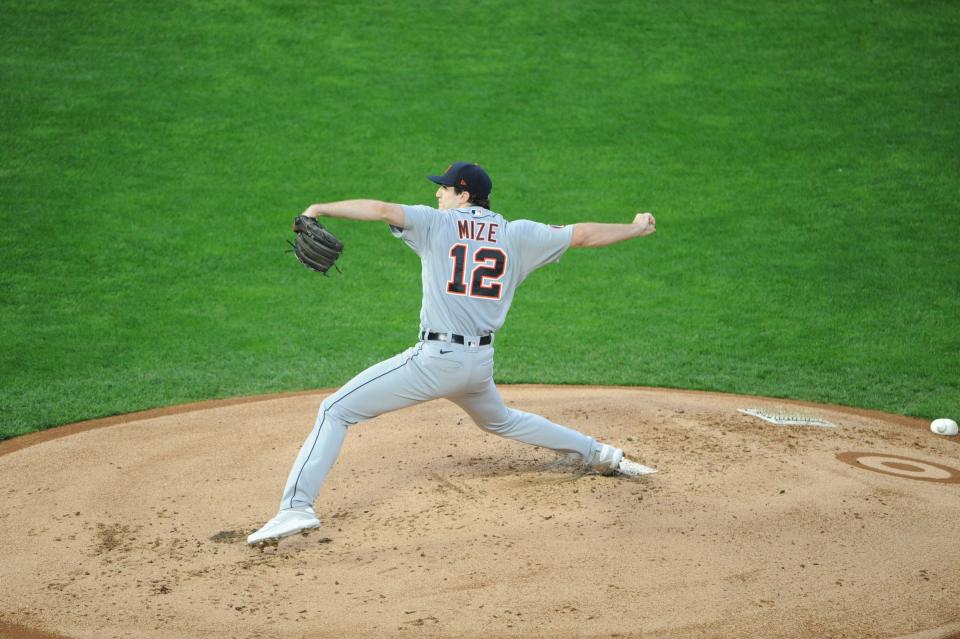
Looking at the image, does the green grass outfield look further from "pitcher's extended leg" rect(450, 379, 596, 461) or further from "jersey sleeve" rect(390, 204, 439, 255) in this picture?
"jersey sleeve" rect(390, 204, 439, 255)

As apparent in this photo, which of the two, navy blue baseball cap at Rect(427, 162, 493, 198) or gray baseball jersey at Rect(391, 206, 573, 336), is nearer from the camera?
gray baseball jersey at Rect(391, 206, 573, 336)

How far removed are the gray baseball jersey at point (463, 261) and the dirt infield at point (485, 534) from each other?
109cm

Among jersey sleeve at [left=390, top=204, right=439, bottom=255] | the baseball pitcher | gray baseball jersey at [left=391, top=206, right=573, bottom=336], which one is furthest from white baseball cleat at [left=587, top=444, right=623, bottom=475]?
jersey sleeve at [left=390, top=204, right=439, bottom=255]

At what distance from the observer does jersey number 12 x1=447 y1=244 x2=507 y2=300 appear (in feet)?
16.7

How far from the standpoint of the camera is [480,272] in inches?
202

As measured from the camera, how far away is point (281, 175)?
513 inches

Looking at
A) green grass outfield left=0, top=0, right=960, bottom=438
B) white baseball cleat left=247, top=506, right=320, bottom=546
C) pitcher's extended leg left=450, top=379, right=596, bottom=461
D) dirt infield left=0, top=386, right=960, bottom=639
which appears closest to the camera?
dirt infield left=0, top=386, right=960, bottom=639

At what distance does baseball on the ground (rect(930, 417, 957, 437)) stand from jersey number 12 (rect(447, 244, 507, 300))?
4085 millimetres

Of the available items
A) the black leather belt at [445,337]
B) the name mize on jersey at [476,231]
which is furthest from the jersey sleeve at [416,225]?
the black leather belt at [445,337]

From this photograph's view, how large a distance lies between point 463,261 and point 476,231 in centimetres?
17

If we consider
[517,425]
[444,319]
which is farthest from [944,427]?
[444,319]

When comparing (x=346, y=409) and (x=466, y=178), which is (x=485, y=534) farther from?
(x=466, y=178)

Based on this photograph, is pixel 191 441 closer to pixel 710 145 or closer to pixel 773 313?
pixel 773 313

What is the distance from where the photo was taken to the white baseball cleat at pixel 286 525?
494 cm
